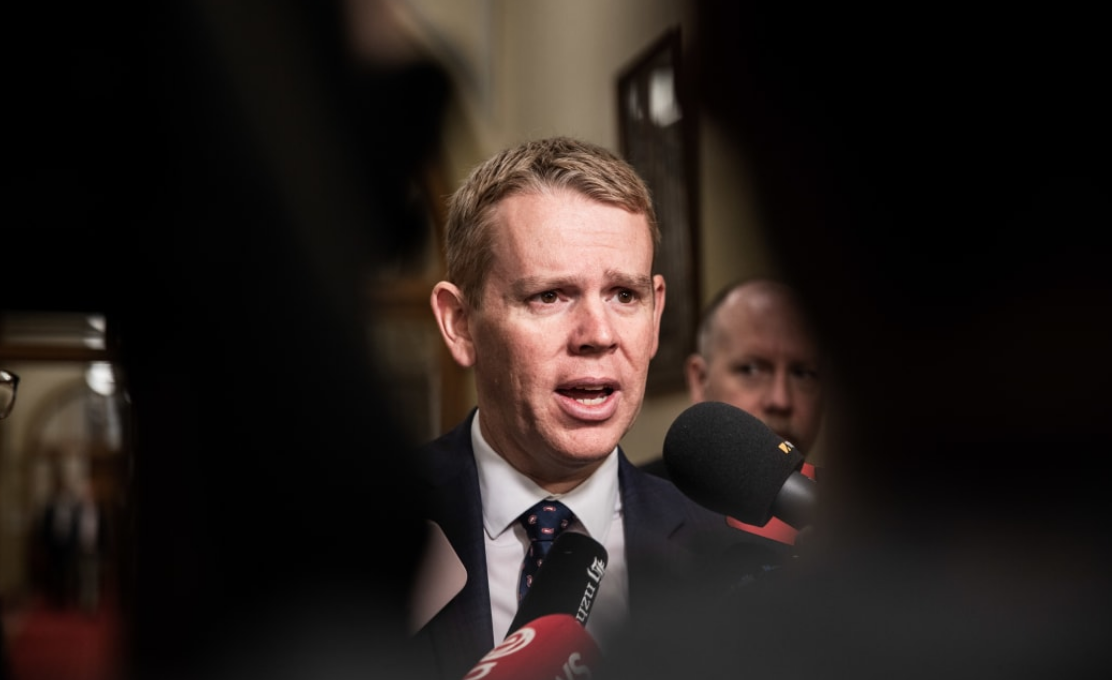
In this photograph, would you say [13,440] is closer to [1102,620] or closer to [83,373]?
[83,373]

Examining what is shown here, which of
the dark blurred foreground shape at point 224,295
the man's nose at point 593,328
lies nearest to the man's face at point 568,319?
the man's nose at point 593,328

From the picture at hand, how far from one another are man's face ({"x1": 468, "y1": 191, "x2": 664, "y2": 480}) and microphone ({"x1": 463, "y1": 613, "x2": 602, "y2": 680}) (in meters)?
0.15

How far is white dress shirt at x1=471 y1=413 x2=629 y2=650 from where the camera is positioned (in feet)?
2.45

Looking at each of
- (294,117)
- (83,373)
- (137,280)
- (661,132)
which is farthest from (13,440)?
(661,132)

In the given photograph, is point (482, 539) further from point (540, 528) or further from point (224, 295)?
point (224, 295)

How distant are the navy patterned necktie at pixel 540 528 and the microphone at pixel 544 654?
0.12 metres

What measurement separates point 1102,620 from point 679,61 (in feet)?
1.99

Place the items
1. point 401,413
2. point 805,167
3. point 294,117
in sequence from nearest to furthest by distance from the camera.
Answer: point 294,117 < point 401,413 < point 805,167

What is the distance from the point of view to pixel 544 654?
587mm

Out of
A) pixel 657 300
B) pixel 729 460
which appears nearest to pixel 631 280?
pixel 657 300

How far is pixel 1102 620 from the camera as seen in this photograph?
0.83m

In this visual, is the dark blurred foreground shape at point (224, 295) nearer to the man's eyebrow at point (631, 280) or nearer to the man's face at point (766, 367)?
the man's eyebrow at point (631, 280)

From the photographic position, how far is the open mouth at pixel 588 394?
717 millimetres

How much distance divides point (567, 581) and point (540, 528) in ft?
0.28
